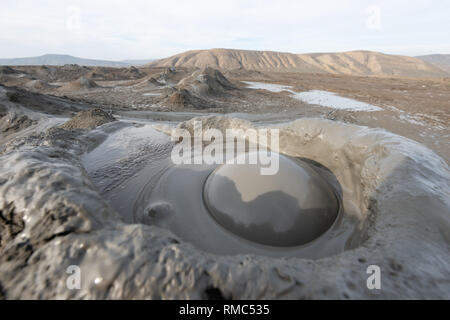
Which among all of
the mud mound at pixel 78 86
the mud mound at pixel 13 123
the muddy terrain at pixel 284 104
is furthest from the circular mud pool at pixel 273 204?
the mud mound at pixel 78 86

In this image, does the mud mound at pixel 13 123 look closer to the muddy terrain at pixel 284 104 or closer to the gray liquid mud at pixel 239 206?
the muddy terrain at pixel 284 104

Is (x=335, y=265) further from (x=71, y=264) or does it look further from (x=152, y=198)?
(x=152, y=198)

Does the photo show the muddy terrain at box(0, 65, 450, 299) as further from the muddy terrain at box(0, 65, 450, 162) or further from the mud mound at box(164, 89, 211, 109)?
the mud mound at box(164, 89, 211, 109)

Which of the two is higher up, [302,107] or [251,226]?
[302,107]

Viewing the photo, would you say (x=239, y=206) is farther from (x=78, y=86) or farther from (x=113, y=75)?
(x=113, y=75)

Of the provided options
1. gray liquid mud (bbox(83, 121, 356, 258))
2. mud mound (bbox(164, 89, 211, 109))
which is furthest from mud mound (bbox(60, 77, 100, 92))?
gray liquid mud (bbox(83, 121, 356, 258))
